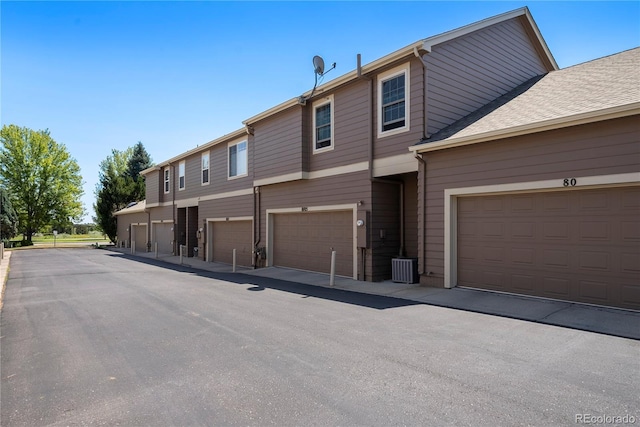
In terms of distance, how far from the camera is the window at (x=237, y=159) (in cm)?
1733

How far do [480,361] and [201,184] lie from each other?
62.2ft

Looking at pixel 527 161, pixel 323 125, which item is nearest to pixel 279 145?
pixel 323 125

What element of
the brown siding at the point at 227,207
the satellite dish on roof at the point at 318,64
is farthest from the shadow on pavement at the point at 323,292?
the satellite dish on roof at the point at 318,64

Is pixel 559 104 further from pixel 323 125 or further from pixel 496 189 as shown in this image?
pixel 323 125

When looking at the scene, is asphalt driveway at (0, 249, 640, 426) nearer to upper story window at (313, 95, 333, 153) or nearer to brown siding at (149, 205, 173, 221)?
upper story window at (313, 95, 333, 153)

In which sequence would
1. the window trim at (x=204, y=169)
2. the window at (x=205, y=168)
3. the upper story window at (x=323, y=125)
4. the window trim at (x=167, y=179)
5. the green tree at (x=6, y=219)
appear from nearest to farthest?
the upper story window at (x=323, y=125), the window trim at (x=204, y=169), the window at (x=205, y=168), the window trim at (x=167, y=179), the green tree at (x=6, y=219)

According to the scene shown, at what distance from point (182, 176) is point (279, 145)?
11269mm

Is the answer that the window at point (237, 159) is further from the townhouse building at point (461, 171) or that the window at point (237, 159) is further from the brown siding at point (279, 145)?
the brown siding at point (279, 145)

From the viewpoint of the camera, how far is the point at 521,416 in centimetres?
318

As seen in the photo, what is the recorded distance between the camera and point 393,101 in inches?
422

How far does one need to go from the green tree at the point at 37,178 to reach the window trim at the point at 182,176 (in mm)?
25166

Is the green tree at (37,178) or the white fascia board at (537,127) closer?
the white fascia board at (537,127)

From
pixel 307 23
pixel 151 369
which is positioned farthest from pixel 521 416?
pixel 307 23

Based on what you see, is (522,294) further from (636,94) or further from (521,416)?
(521,416)
